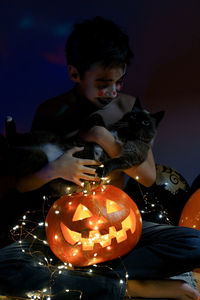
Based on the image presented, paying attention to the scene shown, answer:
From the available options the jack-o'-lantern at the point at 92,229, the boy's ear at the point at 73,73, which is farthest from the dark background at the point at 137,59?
the jack-o'-lantern at the point at 92,229

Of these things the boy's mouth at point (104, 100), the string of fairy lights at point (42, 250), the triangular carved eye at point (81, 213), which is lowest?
the string of fairy lights at point (42, 250)

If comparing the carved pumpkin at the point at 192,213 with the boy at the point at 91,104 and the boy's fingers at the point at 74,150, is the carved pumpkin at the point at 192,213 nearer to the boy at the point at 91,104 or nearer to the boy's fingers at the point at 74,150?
the boy at the point at 91,104

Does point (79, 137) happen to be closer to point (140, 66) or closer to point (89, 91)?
point (89, 91)

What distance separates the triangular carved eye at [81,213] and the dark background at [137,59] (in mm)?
699

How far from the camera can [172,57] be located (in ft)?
6.92

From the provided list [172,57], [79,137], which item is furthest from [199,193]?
[172,57]

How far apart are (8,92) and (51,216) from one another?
87 cm

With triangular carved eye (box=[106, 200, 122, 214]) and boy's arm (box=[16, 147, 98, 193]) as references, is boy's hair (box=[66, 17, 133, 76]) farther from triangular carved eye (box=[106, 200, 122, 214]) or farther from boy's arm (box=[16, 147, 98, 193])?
triangular carved eye (box=[106, 200, 122, 214])

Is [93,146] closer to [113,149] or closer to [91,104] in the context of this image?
[113,149]

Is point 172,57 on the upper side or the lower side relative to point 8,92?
upper

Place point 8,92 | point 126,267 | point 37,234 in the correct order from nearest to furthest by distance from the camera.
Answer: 1. point 126,267
2. point 37,234
3. point 8,92

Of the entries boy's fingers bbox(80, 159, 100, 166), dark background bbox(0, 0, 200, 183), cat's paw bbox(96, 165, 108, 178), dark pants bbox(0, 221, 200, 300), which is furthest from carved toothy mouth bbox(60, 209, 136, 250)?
dark background bbox(0, 0, 200, 183)

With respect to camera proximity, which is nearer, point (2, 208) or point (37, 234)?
point (37, 234)

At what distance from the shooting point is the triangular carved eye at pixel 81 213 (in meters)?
1.48
